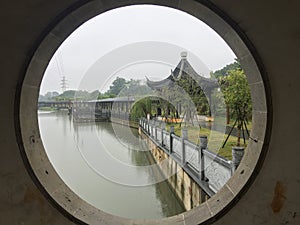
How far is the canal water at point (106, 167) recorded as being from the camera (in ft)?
24.8

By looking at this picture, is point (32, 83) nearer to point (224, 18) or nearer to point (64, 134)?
point (224, 18)

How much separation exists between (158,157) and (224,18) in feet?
27.9

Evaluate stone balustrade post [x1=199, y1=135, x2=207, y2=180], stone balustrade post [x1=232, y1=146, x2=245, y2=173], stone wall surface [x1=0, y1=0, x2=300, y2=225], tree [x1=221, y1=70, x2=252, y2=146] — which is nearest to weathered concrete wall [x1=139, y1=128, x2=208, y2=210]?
stone balustrade post [x1=199, y1=135, x2=207, y2=180]

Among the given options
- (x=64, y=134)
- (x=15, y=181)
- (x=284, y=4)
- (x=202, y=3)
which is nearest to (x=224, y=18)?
(x=202, y=3)

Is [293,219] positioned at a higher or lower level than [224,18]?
lower

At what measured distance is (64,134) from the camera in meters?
9.51

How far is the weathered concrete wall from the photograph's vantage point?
5238mm

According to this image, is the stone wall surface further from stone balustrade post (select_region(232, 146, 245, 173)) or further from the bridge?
the bridge

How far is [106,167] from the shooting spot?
9391 mm

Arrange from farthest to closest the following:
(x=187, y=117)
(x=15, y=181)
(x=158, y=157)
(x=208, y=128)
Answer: (x=158, y=157), (x=187, y=117), (x=208, y=128), (x=15, y=181)

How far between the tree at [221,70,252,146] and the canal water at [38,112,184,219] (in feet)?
9.27

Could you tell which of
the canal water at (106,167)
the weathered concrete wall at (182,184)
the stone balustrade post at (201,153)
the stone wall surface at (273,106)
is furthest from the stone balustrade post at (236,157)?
the canal water at (106,167)

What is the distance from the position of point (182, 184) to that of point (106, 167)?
11.9 feet

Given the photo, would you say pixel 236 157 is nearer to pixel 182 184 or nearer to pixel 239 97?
pixel 239 97
